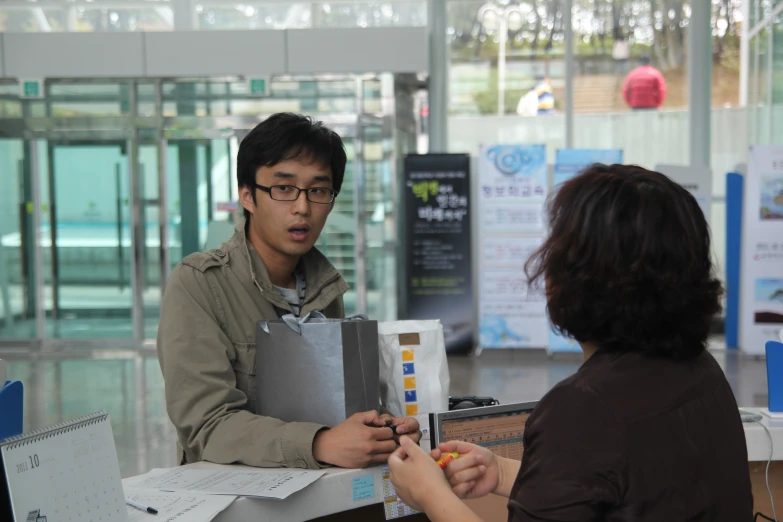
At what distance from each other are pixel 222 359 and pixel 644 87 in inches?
340

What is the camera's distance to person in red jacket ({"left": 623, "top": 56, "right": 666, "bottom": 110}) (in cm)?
966

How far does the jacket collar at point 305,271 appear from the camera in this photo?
213 cm

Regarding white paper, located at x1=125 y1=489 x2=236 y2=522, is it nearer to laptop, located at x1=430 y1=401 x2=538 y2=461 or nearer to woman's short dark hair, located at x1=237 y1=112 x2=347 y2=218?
laptop, located at x1=430 y1=401 x2=538 y2=461

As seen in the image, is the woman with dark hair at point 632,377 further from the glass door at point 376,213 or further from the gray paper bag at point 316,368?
the glass door at point 376,213

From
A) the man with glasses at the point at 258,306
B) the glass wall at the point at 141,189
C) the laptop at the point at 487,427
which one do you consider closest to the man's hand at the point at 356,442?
the man with glasses at the point at 258,306

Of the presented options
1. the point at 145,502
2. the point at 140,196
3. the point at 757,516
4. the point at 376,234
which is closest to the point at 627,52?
the point at 376,234

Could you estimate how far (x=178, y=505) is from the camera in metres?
1.69

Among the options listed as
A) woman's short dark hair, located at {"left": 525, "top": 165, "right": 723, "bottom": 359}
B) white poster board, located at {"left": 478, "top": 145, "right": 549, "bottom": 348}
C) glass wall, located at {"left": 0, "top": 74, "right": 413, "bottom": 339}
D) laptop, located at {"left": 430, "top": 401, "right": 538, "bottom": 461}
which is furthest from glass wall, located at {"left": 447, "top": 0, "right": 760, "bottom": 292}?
woman's short dark hair, located at {"left": 525, "top": 165, "right": 723, "bottom": 359}

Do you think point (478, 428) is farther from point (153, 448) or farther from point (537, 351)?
point (537, 351)

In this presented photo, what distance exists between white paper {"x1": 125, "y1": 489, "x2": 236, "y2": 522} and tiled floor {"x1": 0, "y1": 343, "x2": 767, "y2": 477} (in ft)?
10.3

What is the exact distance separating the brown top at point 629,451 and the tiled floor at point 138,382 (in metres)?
3.98

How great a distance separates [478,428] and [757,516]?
3.95 ft

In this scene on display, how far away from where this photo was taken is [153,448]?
5.18 meters

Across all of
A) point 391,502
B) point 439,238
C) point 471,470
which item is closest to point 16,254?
point 439,238
